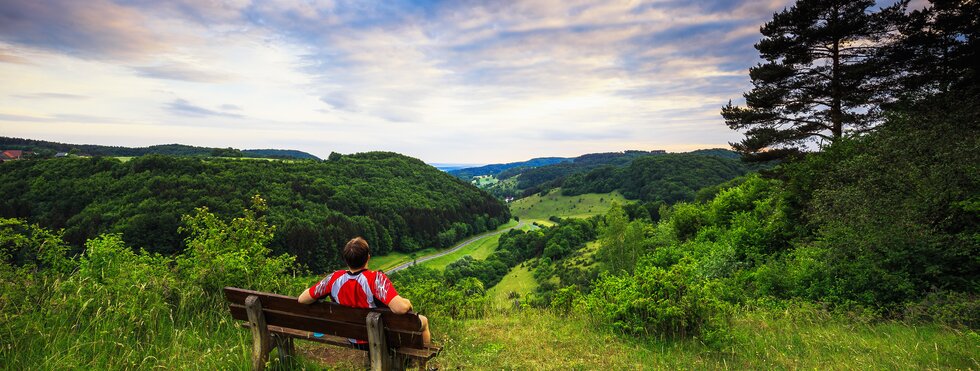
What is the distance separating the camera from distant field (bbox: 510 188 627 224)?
158000mm

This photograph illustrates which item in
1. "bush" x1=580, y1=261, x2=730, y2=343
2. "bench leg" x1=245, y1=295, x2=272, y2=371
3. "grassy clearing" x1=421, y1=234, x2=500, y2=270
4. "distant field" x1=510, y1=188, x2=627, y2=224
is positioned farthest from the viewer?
"distant field" x1=510, y1=188, x2=627, y2=224

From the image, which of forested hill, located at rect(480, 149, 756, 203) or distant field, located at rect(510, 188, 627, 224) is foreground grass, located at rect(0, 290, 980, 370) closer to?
forested hill, located at rect(480, 149, 756, 203)

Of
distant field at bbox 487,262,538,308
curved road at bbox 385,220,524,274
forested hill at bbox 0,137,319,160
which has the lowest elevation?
curved road at bbox 385,220,524,274

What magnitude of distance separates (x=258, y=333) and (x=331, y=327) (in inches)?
37.0

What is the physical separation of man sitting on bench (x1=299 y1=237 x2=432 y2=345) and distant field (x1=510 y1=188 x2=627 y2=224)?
149242 millimetres

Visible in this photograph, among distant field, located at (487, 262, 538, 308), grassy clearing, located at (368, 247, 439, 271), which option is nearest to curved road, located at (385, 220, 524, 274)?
grassy clearing, located at (368, 247, 439, 271)

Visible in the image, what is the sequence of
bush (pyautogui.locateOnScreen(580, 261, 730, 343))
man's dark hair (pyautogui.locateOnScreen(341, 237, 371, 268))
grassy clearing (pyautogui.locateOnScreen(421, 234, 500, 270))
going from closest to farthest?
man's dark hair (pyautogui.locateOnScreen(341, 237, 371, 268)), bush (pyautogui.locateOnScreen(580, 261, 730, 343)), grassy clearing (pyautogui.locateOnScreen(421, 234, 500, 270))

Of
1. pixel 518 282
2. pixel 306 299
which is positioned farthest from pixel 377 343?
pixel 518 282

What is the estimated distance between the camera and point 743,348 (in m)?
6.07

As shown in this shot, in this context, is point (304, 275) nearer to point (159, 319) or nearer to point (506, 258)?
point (159, 319)

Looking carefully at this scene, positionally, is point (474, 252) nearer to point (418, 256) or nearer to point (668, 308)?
point (418, 256)

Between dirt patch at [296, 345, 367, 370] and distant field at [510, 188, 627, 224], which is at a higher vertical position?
dirt patch at [296, 345, 367, 370]

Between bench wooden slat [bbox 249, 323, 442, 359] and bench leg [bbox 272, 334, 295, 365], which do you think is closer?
bench wooden slat [bbox 249, 323, 442, 359]

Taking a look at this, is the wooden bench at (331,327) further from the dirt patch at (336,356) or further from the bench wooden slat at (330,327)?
the dirt patch at (336,356)
